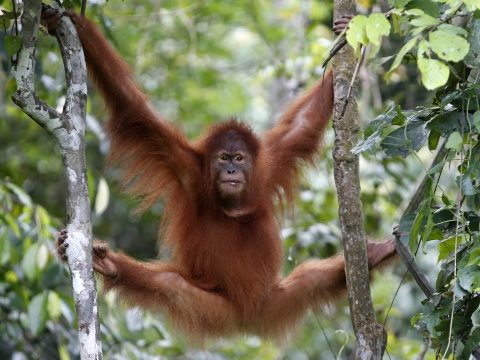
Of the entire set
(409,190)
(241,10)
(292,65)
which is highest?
(241,10)

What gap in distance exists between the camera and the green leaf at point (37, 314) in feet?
15.6

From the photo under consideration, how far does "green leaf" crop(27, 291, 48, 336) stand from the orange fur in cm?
54

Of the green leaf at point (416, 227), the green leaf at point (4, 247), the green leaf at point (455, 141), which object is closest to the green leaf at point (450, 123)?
the green leaf at point (455, 141)

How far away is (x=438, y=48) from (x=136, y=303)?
2.94 meters

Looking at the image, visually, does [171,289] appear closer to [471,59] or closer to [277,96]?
[471,59]

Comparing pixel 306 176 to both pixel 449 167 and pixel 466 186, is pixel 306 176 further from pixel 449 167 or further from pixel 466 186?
pixel 466 186

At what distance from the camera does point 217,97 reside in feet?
35.8

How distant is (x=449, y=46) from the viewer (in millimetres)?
2318

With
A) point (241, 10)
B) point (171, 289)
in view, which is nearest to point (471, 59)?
point (171, 289)

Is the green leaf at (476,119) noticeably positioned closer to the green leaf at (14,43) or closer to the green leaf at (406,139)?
the green leaf at (406,139)

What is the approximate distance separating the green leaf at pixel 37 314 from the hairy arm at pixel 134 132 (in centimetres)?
90

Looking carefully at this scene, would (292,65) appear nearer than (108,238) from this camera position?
Yes

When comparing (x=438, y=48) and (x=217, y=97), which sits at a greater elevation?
(x=217, y=97)

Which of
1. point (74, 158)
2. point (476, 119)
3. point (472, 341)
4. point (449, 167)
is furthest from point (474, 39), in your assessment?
point (74, 158)
